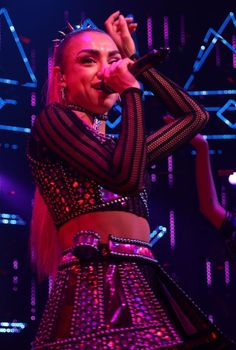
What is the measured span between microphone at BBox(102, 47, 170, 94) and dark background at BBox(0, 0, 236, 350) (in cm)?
308

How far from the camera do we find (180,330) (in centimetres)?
187

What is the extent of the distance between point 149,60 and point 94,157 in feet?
0.95

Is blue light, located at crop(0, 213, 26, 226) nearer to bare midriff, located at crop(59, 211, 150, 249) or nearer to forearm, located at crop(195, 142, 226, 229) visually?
forearm, located at crop(195, 142, 226, 229)

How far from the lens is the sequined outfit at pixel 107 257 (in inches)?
72.9

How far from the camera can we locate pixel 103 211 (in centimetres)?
204

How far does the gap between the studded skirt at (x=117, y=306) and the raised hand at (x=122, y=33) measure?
26.3 inches

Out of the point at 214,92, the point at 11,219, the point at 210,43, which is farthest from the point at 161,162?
the point at 11,219

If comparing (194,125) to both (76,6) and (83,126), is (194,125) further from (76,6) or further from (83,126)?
(76,6)

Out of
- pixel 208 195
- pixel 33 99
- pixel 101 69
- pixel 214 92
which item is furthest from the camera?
pixel 214 92

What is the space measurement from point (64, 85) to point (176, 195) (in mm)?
3065

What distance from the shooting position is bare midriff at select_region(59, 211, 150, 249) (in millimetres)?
2014

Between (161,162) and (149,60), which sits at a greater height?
(149,60)

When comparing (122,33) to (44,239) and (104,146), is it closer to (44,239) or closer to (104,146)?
(104,146)

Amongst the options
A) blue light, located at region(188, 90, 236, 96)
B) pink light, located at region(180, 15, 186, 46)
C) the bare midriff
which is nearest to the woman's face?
the bare midriff
